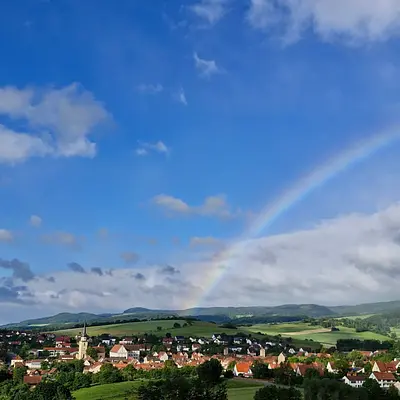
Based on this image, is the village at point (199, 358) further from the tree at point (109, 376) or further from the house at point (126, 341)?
the tree at point (109, 376)

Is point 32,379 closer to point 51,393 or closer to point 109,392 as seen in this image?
point 51,393

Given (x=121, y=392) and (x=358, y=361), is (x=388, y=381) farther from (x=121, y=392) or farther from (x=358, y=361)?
(x=121, y=392)

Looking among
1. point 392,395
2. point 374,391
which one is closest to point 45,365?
point 374,391

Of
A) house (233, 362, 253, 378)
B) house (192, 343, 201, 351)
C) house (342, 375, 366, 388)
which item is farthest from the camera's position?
house (192, 343, 201, 351)

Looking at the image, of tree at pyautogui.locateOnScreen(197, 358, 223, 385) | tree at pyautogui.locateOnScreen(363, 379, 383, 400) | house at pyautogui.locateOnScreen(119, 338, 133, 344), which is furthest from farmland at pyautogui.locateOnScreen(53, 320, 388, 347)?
tree at pyautogui.locateOnScreen(363, 379, 383, 400)

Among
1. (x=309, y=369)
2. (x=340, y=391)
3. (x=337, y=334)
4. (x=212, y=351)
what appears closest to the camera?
(x=340, y=391)

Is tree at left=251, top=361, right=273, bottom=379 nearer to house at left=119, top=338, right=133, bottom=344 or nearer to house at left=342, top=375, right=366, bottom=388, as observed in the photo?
house at left=342, top=375, right=366, bottom=388

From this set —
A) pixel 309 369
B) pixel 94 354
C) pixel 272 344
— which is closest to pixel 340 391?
pixel 309 369
